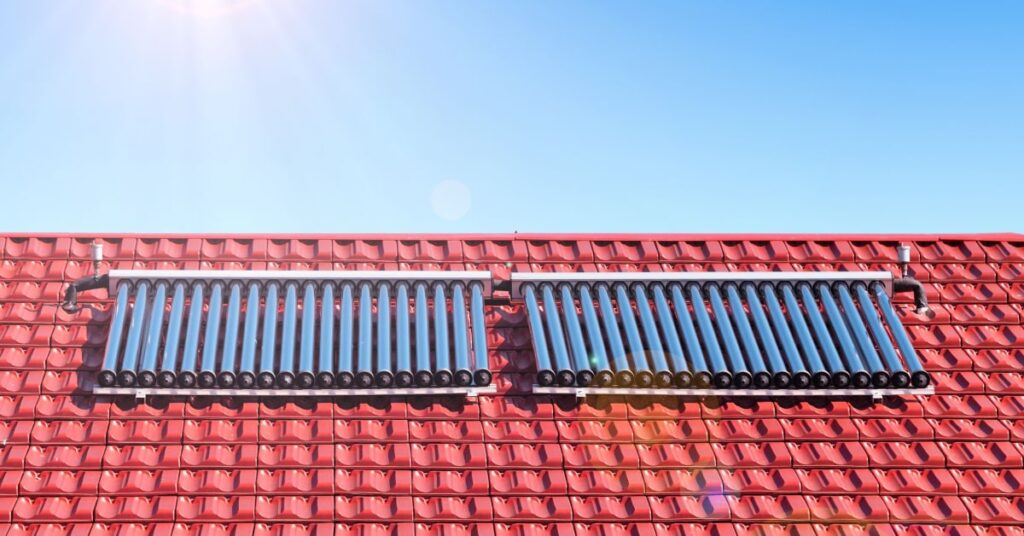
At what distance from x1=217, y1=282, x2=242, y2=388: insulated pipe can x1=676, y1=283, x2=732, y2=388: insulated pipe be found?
456cm

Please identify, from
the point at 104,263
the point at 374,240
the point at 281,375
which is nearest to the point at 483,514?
the point at 281,375

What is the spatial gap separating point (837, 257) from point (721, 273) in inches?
73.4

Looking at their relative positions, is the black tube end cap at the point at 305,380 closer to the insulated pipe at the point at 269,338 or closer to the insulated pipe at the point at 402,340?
the insulated pipe at the point at 269,338

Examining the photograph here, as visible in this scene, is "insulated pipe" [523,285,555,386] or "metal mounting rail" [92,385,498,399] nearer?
"metal mounting rail" [92,385,498,399]

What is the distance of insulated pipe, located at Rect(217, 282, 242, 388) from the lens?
9758 mm

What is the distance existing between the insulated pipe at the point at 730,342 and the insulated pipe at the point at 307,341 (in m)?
4.12

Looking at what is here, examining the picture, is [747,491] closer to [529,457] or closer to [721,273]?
[529,457]

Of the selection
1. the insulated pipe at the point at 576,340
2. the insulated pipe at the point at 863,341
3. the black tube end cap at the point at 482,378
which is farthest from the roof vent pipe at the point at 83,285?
the insulated pipe at the point at 863,341

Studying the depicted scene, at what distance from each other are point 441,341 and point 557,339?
118cm

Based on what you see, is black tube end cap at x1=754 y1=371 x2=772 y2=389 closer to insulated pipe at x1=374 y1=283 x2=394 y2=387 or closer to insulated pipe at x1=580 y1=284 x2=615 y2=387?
insulated pipe at x1=580 y1=284 x2=615 y2=387

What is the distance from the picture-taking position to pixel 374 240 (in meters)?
11.9

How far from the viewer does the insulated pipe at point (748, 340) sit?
400 inches

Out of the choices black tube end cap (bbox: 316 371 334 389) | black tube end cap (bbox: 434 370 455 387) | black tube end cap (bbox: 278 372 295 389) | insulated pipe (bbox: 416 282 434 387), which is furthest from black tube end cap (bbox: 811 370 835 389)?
black tube end cap (bbox: 278 372 295 389)

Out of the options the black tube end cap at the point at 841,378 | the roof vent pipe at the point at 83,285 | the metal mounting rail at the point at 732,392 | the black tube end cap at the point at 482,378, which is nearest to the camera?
the black tube end cap at the point at 482,378
